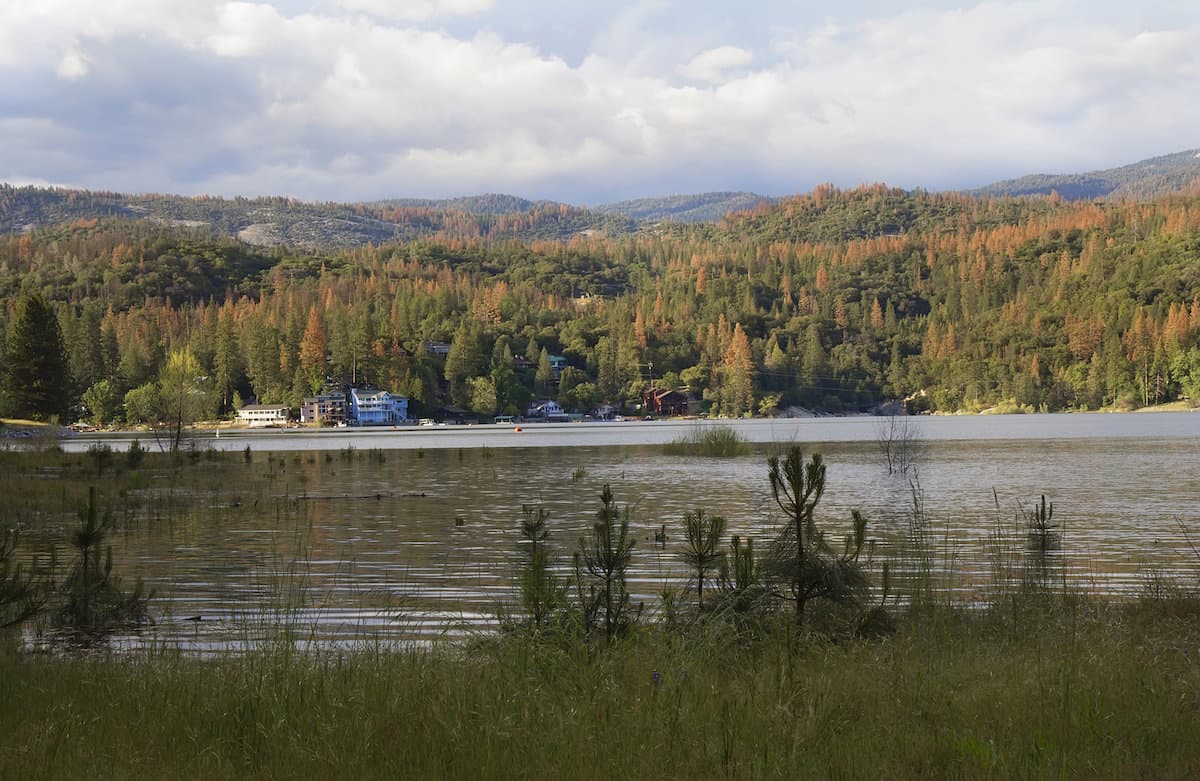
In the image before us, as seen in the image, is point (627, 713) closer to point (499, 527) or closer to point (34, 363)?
point (499, 527)

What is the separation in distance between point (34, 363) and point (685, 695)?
76740mm

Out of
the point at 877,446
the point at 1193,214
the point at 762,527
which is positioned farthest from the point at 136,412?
the point at 1193,214

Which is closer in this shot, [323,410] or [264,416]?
[264,416]

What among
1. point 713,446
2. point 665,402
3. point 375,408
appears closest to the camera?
point 713,446

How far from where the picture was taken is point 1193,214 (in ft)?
647

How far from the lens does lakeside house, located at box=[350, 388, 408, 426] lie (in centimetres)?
17200

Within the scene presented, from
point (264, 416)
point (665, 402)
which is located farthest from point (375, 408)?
point (665, 402)

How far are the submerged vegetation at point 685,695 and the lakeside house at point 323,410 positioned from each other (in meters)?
162

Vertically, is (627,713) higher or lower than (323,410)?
higher

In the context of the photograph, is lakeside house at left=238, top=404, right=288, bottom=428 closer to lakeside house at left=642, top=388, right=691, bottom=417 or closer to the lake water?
lakeside house at left=642, top=388, right=691, bottom=417

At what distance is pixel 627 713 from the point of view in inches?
241

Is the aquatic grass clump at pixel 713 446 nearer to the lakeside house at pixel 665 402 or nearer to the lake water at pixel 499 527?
the lake water at pixel 499 527

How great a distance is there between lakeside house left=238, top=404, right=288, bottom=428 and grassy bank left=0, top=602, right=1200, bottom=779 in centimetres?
16566

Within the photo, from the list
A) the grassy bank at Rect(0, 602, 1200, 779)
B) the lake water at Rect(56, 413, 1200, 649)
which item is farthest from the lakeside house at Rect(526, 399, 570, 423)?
the grassy bank at Rect(0, 602, 1200, 779)
